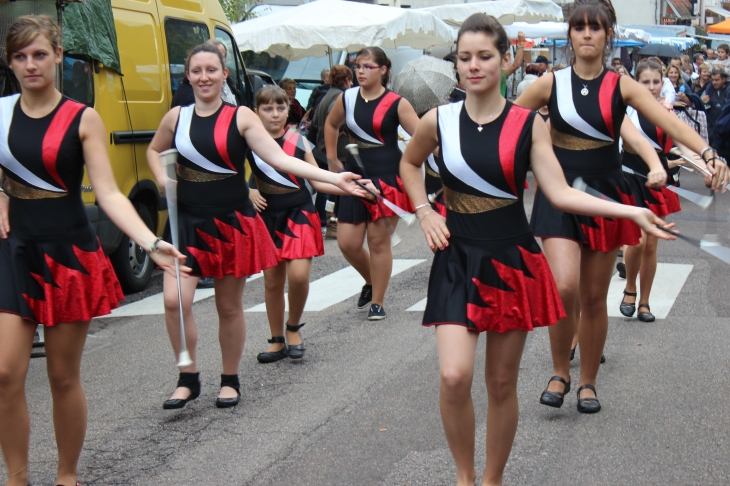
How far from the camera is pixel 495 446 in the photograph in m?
3.73

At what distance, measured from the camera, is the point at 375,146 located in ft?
24.5

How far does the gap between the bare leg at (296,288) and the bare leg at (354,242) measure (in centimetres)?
124

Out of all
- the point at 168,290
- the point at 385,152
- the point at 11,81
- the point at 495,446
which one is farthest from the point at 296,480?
A: the point at 11,81

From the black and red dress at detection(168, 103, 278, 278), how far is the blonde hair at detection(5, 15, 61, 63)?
1.33m

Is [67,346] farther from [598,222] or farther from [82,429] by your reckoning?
[598,222]

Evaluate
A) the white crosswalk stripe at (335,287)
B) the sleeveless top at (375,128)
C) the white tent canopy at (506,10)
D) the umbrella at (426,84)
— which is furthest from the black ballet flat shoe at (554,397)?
the white tent canopy at (506,10)

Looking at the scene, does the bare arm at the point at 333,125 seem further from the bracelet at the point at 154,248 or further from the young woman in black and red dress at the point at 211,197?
the bracelet at the point at 154,248

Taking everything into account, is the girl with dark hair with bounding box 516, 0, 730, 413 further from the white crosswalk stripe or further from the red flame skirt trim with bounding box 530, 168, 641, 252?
the white crosswalk stripe

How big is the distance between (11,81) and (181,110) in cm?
303

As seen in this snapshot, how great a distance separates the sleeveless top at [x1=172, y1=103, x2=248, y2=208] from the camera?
203 inches

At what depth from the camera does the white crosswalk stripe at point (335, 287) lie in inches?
330

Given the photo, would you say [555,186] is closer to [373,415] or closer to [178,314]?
[373,415]

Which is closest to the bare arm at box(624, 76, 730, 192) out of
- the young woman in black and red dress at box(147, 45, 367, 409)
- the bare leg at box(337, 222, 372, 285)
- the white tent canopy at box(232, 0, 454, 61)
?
the young woman in black and red dress at box(147, 45, 367, 409)

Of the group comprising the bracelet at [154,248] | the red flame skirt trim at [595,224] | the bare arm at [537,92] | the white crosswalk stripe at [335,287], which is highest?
the bare arm at [537,92]
